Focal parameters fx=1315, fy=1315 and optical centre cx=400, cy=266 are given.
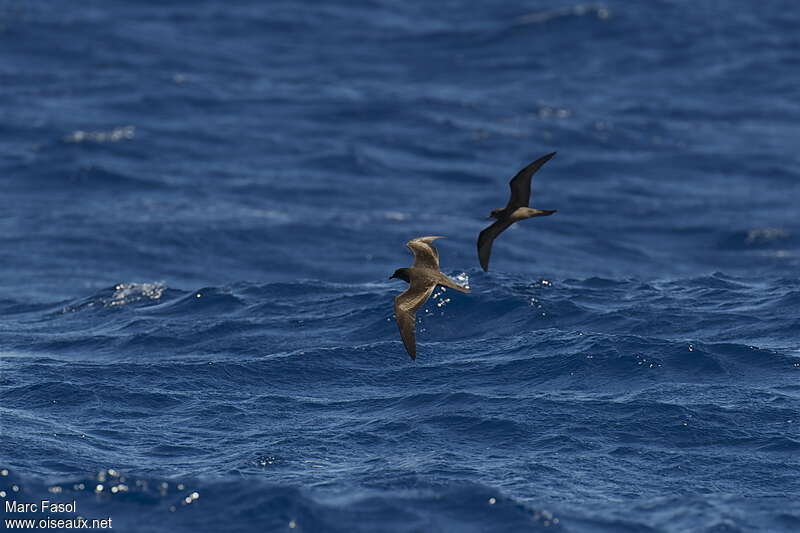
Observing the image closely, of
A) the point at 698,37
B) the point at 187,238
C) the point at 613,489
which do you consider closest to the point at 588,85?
the point at 698,37

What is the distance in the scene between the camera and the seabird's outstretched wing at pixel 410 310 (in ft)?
60.5

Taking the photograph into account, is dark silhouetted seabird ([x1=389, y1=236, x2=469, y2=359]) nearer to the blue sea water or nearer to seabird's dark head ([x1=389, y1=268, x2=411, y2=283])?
seabird's dark head ([x1=389, y1=268, x2=411, y2=283])

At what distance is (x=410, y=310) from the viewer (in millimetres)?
19094

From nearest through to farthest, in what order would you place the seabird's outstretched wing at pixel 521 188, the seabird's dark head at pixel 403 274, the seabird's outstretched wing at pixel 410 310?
the seabird's outstretched wing at pixel 410 310
the seabird's outstretched wing at pixel 521 188
the seabird's dark head at pixel 403 274

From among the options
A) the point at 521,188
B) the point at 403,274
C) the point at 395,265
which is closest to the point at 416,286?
the point at 403,274

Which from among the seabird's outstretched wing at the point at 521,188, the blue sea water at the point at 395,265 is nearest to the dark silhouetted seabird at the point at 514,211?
the seabird's outstretched wing at the point at 521,188

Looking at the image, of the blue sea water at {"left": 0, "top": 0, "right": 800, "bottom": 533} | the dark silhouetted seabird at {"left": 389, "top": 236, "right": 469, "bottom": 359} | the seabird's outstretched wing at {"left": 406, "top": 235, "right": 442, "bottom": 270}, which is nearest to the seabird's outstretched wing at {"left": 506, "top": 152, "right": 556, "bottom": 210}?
the seabird's outstretched wing at {"left": 406, "top": 235, "right": 442, "bottom": 270}

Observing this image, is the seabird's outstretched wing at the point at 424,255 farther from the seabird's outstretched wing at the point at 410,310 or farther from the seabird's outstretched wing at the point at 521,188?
the seabird's outstretched wing at the point at 521,188

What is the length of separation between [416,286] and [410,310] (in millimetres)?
899

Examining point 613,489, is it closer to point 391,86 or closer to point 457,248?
point 457,248

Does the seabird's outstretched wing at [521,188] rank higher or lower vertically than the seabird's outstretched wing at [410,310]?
higher

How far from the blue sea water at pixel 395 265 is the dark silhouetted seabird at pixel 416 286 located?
1.97m

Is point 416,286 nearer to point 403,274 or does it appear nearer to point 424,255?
point 403,274

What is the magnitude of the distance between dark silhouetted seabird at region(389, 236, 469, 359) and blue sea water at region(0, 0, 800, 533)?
1.97m
